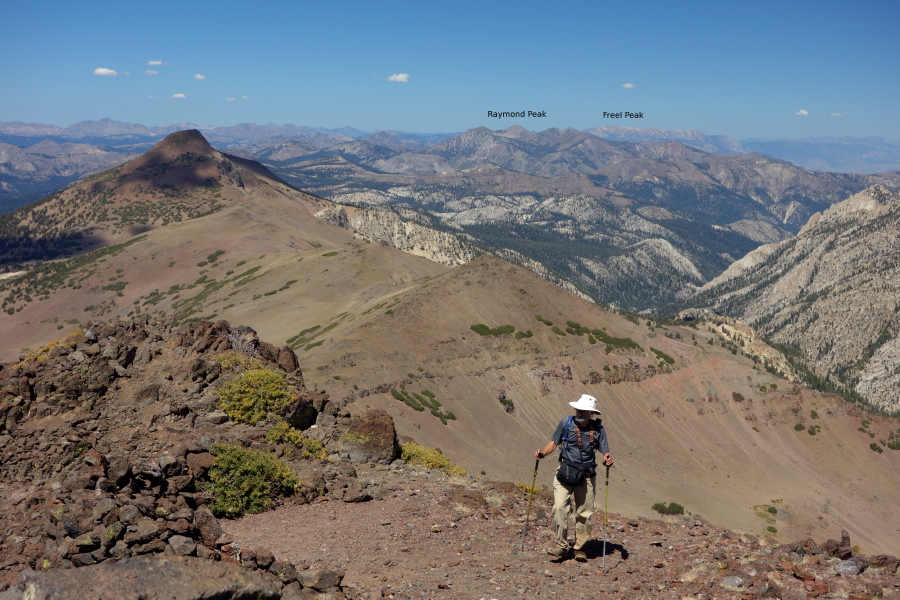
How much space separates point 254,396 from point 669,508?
34.5m

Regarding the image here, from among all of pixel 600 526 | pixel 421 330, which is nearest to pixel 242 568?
pixel 600 526

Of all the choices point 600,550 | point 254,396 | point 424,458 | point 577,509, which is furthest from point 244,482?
point 600,550

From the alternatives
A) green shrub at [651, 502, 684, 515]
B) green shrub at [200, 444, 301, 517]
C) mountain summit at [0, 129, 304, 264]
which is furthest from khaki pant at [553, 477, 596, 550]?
mountain summit at [0, 129, 304, 264]

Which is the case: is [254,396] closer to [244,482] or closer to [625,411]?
[244,482]

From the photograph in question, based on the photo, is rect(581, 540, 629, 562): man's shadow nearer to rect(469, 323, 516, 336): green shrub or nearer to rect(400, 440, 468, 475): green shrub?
rect(400, 440, 468, 475): green shrub

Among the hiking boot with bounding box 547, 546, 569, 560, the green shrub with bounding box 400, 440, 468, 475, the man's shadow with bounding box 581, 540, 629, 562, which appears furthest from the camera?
the green shrub with bounding box 400, 440, 468, 475

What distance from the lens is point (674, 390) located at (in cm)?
6316

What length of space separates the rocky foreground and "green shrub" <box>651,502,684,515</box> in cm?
2631

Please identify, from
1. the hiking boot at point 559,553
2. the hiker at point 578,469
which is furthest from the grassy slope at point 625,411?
the hiker at point 578,469

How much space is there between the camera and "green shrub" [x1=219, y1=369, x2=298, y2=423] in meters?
18.9

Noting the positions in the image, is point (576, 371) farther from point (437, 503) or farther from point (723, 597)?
point (723, 597)

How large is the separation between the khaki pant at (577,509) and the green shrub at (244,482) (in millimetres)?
7515

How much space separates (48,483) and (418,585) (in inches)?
355

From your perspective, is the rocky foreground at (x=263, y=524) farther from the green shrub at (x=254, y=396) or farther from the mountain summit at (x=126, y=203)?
the mountain summit at (x=126, y=203)
